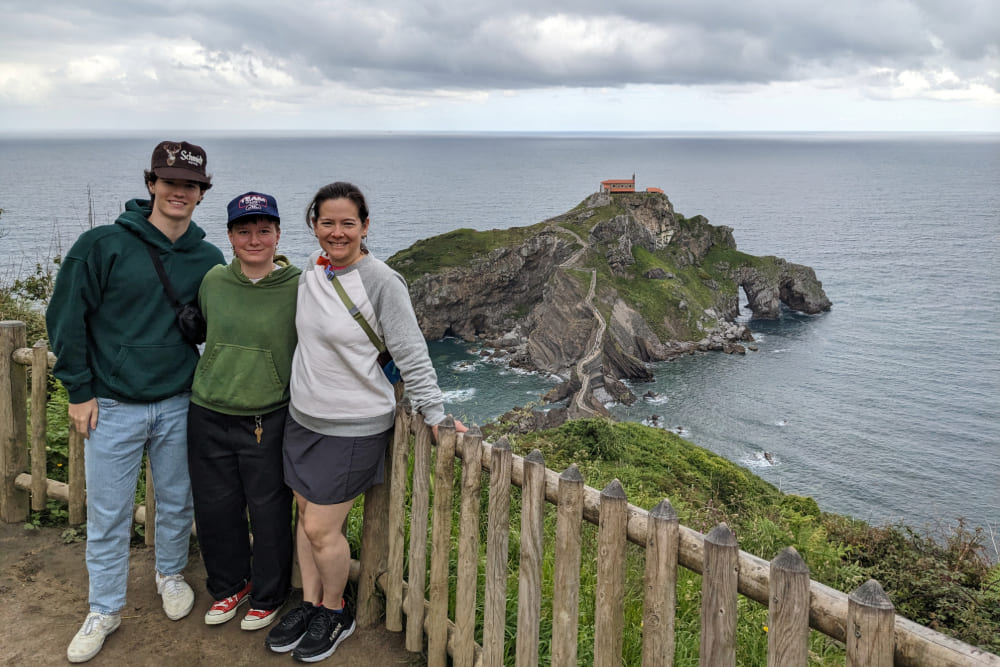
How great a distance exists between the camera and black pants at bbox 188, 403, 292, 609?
14.6 ft

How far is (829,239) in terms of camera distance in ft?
403

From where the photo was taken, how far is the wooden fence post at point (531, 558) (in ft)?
12.1

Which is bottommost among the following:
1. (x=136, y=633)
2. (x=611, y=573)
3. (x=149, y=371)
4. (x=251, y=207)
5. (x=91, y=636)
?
(x=136, y=633)

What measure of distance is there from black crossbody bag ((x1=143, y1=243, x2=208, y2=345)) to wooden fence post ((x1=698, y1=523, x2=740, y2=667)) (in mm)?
3157

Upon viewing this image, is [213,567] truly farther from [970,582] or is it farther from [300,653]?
[970,582]

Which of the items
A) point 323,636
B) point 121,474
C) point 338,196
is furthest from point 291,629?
point 338,196

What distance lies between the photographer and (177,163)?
4.28 m

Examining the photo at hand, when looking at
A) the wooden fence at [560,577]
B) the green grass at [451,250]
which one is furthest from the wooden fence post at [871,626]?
the green grass at [451,250]

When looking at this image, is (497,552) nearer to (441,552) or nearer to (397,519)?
(441,552)

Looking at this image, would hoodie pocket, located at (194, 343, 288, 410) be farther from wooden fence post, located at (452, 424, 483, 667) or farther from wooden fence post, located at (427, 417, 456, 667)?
wooden fence post, located at (452, 424, 483, 667)

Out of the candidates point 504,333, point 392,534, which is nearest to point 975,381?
point 504,333

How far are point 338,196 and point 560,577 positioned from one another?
230cm

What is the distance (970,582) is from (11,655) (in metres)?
16.3

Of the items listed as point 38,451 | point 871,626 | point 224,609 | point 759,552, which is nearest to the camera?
point 871,626
